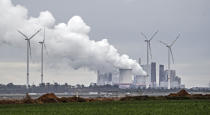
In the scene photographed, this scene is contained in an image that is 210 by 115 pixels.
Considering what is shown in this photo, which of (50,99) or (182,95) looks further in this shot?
(182,95)

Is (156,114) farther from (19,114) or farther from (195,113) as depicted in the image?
(19,114)

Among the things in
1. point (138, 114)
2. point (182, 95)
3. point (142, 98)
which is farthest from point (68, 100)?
point (138, 114)

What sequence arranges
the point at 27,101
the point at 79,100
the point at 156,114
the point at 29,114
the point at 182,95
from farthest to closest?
the point at 182,95 → the point at 79,100 → the point at 27,101 → the point at 29,114 → the point at 156,114

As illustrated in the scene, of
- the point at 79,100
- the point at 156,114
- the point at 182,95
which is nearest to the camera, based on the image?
the point at 156,114

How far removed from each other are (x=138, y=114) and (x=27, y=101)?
145ft

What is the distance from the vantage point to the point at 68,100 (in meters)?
85.8

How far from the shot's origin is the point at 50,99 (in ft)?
281

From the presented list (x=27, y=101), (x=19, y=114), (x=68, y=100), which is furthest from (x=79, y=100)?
(x=19, y=114)

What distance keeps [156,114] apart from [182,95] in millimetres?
54682

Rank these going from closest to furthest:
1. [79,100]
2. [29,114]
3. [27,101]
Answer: [29,114], [27,101], [79,100]

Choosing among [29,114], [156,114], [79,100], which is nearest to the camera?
[156,114]

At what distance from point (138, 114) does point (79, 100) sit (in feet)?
157

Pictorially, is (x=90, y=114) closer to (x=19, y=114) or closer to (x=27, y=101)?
(x=19, y=114)

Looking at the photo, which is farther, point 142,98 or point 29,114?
point 142,98
